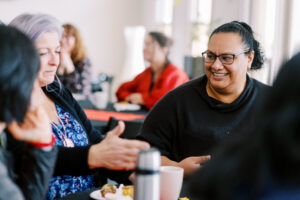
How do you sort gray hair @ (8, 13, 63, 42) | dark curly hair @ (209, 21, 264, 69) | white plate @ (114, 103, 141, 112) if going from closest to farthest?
gray hair @ (8, 13, 63, 42) → dark curly hair @ (209, 21, 264, 69) → white plate @ (114, 103, 141, 112)

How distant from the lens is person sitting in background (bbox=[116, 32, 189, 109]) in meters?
3.94

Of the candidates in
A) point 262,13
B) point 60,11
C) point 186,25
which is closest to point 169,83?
point 262,13

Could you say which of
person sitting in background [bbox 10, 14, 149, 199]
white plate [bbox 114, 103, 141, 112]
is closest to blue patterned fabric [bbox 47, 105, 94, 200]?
person sitting in background [bbox 10, 14, 149, 199]

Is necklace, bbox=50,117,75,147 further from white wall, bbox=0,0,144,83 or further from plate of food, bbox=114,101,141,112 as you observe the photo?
white wall, bbox=0,0,144,83

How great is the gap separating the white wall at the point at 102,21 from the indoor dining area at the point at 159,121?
2833mm

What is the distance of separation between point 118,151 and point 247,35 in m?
1.02

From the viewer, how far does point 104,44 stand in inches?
310

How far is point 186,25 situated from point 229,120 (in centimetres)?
472

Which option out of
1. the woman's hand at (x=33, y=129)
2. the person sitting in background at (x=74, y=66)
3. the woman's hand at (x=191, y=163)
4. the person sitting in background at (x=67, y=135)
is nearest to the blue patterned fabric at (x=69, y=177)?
the person sitting in background at (x=67, y=135)

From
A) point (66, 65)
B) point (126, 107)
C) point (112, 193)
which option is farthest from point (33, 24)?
point (66, 65)

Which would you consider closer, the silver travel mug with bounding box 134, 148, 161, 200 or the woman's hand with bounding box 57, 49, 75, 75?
the silver travel mug with bounding box 134, 148, 161, 200

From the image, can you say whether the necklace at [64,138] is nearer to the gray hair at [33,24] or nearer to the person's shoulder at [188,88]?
the gray hair at [33,24]

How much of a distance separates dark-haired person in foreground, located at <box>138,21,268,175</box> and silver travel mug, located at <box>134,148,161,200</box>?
841mm

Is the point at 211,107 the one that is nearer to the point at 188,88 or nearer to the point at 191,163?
the point at 188,88
